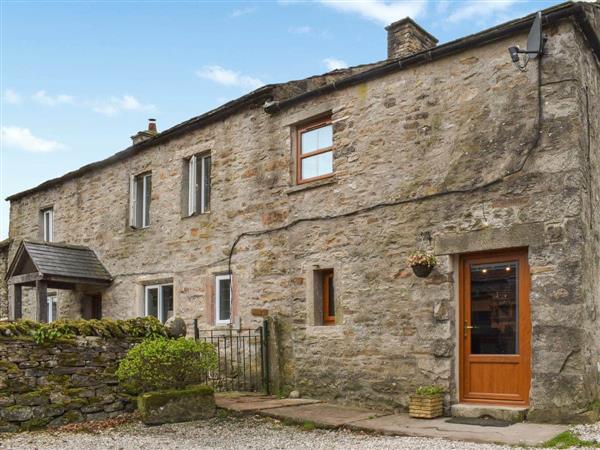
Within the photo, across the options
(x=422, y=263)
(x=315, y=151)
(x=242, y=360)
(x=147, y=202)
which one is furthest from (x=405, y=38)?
(x=147, y=202)

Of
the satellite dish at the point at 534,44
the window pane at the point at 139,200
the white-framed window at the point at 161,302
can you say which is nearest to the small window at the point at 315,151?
the satellite dish at the point at 534,44

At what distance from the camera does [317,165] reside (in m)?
10.9

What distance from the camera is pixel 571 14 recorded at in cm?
795

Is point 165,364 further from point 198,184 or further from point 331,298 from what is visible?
point 198,184

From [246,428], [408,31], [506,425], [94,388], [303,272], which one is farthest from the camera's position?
[408,31]

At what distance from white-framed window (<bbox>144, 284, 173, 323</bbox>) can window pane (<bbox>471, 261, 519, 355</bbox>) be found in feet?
22.5

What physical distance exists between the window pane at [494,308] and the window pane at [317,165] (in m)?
3.09

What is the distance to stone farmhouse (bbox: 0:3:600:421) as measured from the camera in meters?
7.91

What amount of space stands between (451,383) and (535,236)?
2.17 meters

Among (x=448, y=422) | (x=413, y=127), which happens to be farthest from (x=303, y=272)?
(x=448, y=422)

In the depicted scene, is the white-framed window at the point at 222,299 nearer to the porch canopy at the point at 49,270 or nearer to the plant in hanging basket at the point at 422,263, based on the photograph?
the porch canopy at the point at 49,270

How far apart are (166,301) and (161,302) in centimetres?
11

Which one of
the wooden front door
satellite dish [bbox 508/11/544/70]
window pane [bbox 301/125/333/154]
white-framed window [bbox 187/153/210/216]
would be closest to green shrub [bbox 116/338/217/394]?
the wooden front door

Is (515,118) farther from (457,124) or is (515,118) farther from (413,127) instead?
(413,127)
